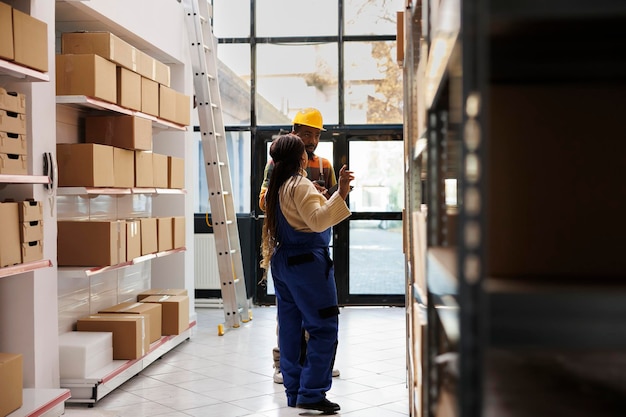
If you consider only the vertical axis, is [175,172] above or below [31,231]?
above

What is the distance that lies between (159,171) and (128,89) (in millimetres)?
877

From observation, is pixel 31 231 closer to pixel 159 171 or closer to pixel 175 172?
pixel 159 171

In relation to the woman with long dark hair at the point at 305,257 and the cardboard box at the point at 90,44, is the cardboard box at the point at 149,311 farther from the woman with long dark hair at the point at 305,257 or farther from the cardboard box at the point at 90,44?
the cardboard box at the point at 90,44

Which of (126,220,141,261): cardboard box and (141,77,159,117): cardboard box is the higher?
(141,77,159,117): cardboard box

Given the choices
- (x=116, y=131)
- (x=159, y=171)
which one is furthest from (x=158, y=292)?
(x=116, y=131)

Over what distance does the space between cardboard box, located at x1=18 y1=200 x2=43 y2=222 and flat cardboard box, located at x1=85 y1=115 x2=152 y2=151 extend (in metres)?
1.28

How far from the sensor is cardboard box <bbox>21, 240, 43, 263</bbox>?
367 cm

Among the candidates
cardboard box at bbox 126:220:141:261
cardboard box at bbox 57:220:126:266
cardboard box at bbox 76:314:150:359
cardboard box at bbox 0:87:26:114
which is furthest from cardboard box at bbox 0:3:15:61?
Answer: cardboard box at bbox 76:314:150:359

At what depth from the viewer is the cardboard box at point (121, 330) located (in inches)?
194

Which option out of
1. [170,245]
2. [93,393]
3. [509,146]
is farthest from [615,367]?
[170,245]

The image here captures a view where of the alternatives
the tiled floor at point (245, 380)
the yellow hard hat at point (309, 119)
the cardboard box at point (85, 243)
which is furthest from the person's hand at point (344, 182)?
the cardboard box at point (85, 243)

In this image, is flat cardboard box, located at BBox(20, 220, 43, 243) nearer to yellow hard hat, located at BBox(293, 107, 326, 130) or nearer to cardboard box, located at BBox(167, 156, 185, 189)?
yellow hard hat, located at BBox(293, 107, 326, 130)

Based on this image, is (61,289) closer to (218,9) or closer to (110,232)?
(110,232)

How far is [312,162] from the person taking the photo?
514 centimetres
